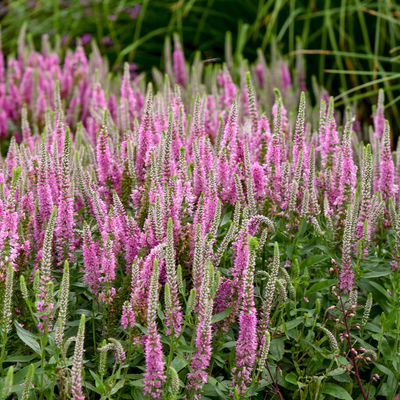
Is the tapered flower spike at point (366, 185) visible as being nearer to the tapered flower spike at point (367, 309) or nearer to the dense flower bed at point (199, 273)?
the dense flower bed at point (199, 273)

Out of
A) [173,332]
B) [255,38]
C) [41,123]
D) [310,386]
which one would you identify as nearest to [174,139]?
[173,332]

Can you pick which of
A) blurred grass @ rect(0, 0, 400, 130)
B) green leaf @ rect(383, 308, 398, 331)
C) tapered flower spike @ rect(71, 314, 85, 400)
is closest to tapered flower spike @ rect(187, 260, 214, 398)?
tapered flower spike @ rect(71, 314, 85, 400)

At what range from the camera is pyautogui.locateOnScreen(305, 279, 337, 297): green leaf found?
241 cm

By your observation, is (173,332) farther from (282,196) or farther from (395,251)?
(395,251)

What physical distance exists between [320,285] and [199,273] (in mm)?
668

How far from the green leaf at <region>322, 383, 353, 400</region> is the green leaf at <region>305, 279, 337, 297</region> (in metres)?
0.42

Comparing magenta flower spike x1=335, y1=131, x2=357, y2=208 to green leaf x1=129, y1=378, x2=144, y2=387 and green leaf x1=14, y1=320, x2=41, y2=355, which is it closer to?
green leaf x1=129, y1=378, x2=144, y2=387

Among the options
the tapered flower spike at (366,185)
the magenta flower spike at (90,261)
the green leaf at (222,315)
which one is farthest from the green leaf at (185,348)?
the tapered flower spike at (366,185)

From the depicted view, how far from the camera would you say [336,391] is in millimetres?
2262

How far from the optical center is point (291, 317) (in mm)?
2516

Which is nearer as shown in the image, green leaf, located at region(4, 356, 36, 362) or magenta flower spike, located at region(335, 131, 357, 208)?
green leaf, located at region(4, 356, 36, 362)

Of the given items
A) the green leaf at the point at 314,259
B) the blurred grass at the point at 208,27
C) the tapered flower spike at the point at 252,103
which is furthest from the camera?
the blurred grass at the point at 208,27

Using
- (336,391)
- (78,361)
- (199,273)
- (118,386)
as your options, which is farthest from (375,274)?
(78,361)

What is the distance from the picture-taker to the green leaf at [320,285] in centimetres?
241
